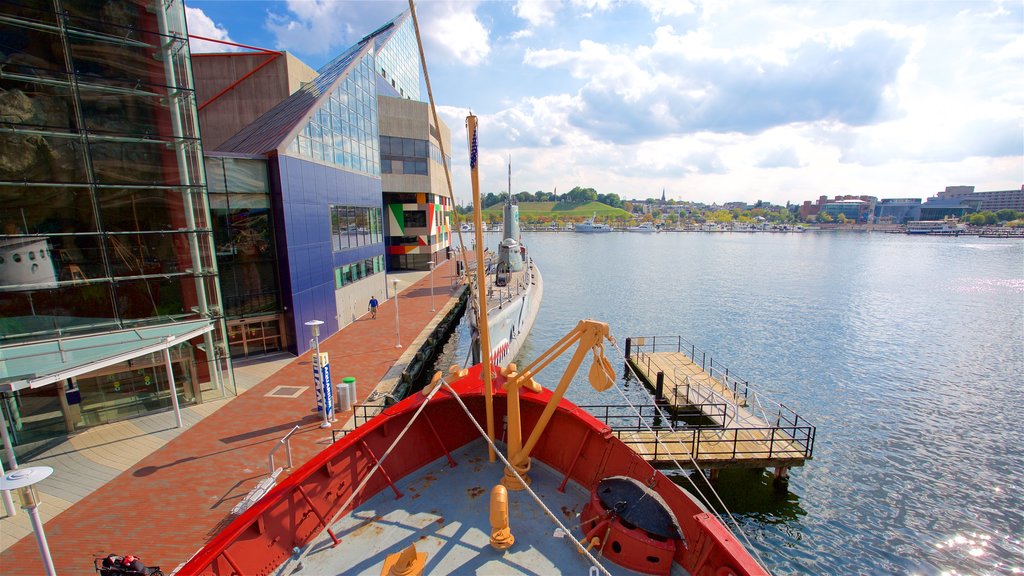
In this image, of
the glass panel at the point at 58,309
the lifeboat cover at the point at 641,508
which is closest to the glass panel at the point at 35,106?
the glass panel at the point at 58,309

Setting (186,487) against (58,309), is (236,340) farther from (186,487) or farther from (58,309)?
(186,487)

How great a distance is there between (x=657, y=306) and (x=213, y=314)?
133 ft

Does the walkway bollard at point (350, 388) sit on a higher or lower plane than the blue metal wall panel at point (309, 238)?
lower

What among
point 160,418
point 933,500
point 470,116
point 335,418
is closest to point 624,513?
point 470,116

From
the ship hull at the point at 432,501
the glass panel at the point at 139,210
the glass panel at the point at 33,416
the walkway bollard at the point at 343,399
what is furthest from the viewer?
the walkway bollard at the point at 343,399

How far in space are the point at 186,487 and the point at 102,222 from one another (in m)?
10.6

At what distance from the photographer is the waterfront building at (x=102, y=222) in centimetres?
1381

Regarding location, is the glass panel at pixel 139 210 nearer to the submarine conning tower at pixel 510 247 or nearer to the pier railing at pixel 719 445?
the pier railing at pixel 719 445

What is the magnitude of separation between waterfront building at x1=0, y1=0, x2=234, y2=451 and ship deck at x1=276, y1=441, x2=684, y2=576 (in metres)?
10.3

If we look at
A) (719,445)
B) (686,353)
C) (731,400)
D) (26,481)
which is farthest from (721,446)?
(26,481)

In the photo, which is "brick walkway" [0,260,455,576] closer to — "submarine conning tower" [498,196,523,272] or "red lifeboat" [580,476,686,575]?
"red lifeboat" [580,476,686,575]

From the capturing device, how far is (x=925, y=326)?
128 ft

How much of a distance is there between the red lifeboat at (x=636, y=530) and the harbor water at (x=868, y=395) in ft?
30.7

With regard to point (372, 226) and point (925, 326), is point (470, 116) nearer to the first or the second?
point (372, 226)
